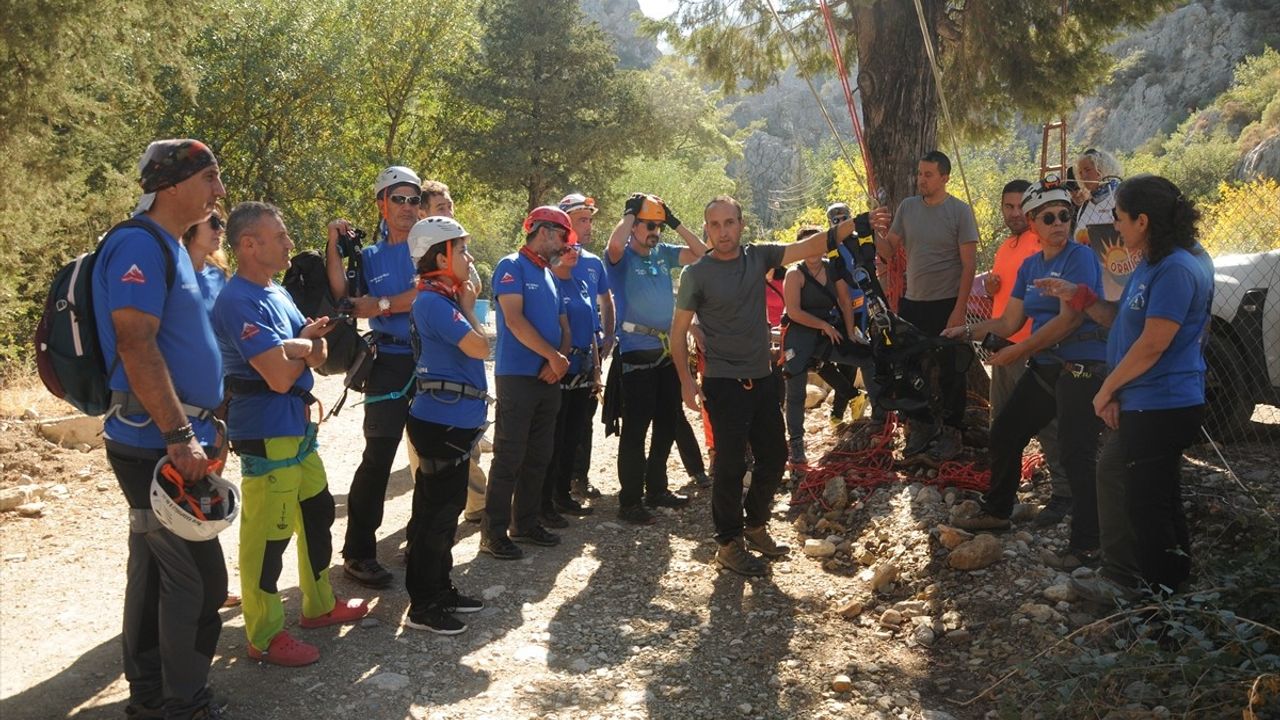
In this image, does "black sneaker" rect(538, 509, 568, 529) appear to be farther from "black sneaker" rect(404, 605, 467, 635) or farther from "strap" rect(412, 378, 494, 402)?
"strap" rect(412, 378, 494, 402)

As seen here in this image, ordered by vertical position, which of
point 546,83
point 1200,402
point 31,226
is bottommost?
point 1200,402

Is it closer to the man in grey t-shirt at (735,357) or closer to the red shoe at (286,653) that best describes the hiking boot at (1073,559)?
the man in grey t-shirt at (735,357)

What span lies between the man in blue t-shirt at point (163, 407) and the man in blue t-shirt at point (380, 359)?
1.49 metres

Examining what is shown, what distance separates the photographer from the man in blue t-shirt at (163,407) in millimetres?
3078

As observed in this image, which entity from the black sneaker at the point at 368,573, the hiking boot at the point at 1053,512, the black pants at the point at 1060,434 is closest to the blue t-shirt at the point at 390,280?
the black sneaker at the point at 368,573

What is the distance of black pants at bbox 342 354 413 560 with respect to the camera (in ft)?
16.3

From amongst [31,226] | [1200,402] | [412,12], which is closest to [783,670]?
[1200,402]

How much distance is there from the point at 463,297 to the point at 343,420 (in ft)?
20.0

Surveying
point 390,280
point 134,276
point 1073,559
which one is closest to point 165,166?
point 134,276

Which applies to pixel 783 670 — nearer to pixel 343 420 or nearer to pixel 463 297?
pixel 463 297

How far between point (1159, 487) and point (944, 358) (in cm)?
210

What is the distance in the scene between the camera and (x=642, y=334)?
20.2 feet

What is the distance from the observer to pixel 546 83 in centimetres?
2944

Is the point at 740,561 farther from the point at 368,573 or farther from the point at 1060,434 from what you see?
the point at 368,573
